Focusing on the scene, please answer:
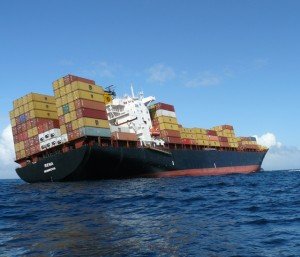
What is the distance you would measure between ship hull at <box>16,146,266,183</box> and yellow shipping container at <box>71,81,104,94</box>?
311 inches

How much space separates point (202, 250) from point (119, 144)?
127 ft

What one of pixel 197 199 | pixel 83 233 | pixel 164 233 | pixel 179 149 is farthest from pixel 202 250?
pixel 179 149

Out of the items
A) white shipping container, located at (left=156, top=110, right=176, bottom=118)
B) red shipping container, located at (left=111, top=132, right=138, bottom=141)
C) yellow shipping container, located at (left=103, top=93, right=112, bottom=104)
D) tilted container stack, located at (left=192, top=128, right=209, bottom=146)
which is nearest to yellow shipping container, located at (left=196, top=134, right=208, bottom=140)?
tilted container stack, located at (left=192, top=128, right=209, bottom=146)

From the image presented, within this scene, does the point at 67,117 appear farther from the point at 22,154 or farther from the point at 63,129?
the point at 22,154

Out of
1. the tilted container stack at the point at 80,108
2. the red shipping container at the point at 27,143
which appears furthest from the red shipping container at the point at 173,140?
the red shipping container at the point at 27,143

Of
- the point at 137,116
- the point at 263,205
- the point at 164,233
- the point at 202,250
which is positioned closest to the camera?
the point at 202,250

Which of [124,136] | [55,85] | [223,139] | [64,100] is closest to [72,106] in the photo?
[64,100]

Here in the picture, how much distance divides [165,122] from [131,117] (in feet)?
30.5

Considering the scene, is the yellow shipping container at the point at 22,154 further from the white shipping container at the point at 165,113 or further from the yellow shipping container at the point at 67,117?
the white shipping container at the point at 165,113

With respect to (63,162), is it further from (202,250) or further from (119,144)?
(202,250)

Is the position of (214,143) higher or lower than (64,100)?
lower

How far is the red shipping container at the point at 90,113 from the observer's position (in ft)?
136

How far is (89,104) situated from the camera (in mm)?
42906

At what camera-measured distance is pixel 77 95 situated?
42.1 metres
